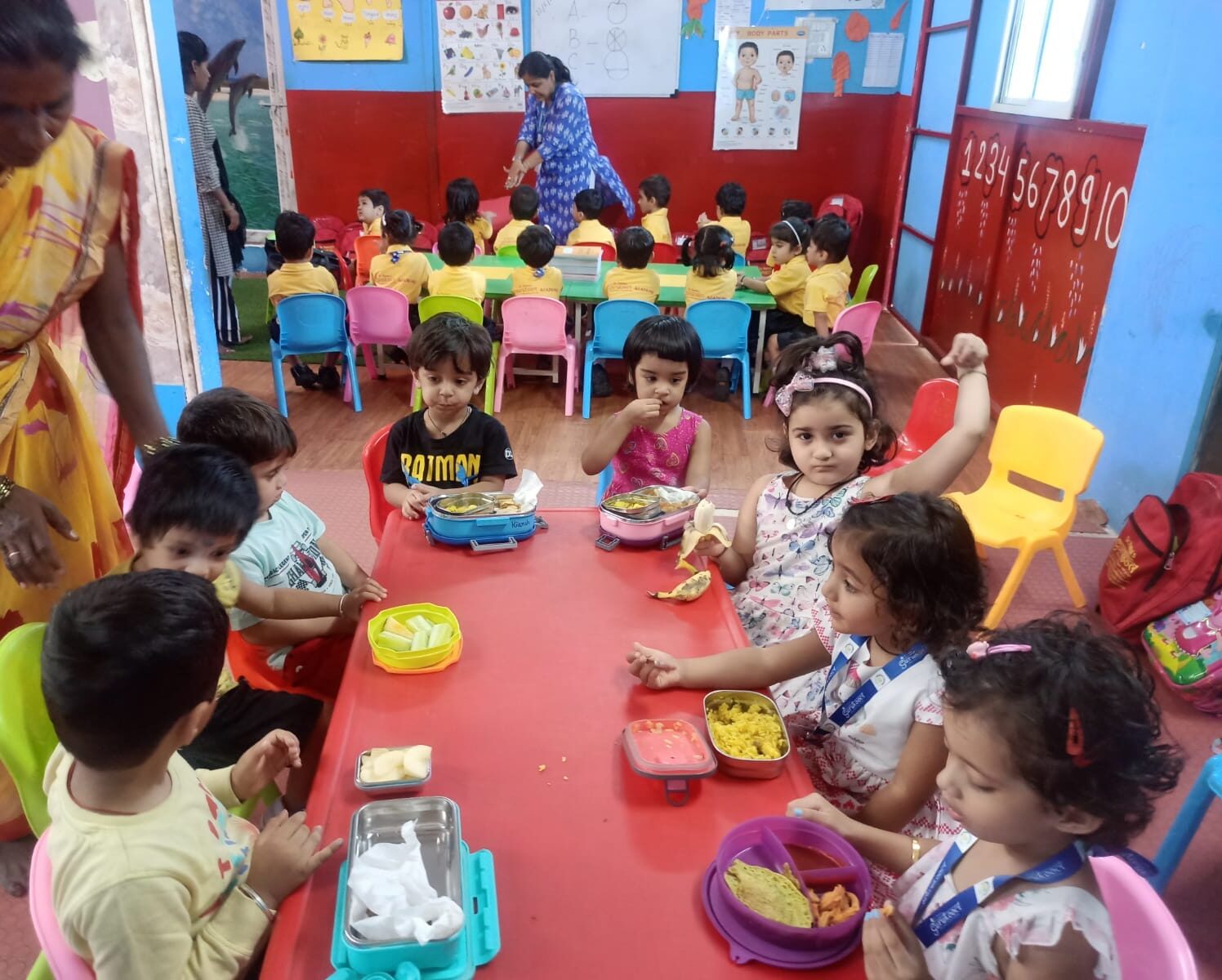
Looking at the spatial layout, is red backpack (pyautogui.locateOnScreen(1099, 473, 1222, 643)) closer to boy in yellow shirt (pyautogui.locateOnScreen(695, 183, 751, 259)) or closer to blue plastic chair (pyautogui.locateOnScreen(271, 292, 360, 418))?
blue plastic chair (pyautogui.locateOnScreen(271, 292, 360, 418))

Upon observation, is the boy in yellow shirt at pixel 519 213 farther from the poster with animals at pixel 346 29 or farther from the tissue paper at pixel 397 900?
the tissue paper at pixel 397 900

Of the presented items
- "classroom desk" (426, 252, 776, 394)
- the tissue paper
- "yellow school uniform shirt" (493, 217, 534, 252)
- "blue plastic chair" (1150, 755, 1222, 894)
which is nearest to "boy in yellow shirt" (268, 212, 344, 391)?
"classroom desk" (426, 252, 776, 394)

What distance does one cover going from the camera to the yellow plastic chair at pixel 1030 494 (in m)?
2.71

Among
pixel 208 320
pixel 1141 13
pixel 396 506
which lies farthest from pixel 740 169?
pixel 396 506

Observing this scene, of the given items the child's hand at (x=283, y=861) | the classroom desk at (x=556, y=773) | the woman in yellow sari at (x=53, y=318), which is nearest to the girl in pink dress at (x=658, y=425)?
the classroom desk at (x=556, y=773)

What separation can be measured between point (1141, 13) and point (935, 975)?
3991mm

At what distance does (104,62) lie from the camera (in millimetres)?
2838

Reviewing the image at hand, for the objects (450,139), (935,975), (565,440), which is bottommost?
(565,440)

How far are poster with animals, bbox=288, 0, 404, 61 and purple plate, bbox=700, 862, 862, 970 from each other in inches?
296

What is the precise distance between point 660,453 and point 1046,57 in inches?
152

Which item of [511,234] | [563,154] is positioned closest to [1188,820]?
[511,234]

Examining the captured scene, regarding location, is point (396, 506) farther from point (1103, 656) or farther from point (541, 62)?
point (541, 62)

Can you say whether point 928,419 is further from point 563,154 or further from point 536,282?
point 563,154

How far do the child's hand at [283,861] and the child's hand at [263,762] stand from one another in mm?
262
